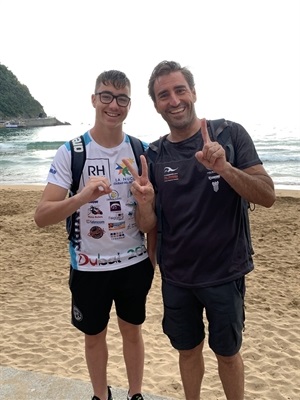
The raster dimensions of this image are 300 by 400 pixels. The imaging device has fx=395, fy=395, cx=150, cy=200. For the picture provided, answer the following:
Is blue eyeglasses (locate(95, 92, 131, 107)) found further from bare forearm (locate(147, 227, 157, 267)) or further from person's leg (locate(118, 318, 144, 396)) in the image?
person's leg (locate(118, 318, 144, 396))

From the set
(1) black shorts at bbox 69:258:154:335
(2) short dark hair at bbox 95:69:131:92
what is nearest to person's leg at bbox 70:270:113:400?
(1) black shorts at bbox 69:258:154:335

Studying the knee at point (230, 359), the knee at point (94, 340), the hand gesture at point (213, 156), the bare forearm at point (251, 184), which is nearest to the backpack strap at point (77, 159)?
the hand gesture at point (213, 156)

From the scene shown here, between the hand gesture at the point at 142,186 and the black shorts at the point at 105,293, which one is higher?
the hand gesture at the point at 142,186

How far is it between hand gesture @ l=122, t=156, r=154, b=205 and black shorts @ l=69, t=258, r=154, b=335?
0.48 m

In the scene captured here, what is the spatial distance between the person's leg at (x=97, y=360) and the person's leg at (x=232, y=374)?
0.79 metres

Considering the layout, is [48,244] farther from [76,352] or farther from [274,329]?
[274,329]

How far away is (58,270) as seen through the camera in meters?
6.70

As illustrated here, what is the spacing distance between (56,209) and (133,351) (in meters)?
1.19

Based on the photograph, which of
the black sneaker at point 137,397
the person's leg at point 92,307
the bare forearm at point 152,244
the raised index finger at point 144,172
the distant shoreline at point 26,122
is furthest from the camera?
the distant shoreline at point 26,122

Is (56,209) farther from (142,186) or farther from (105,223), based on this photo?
(142,186)

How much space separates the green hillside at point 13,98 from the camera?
110 metres

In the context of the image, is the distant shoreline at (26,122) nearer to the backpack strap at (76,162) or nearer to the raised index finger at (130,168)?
the backpack strap at (76,162)

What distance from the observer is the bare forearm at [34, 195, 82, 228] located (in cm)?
230

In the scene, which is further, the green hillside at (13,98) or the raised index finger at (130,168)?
the green hillside at (13,98)
